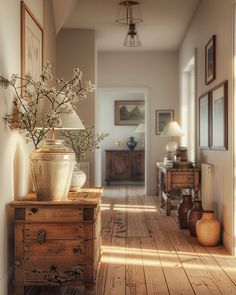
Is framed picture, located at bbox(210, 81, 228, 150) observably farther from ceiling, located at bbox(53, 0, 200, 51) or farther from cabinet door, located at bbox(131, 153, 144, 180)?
cabinet door, located at bbox(131, 153, 144, 180)

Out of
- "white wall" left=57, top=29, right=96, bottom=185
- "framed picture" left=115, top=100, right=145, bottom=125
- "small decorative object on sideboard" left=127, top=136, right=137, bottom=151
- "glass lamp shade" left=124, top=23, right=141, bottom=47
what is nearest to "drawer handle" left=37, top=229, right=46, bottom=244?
"glass lamp shade" left=124, top=23, right=141, bottom=47

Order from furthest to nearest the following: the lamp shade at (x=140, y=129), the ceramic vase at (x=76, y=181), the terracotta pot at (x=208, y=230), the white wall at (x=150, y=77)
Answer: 1. the lamp shade at (x=140, y=129)
2. the white wall at (x=150, y=77)
3. the terracotta pot at (x=208, y=230)
4. the ceramic vase at (x=76, y=181)

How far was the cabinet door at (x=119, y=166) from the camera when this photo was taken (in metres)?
12.3

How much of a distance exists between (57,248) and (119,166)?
29.7 ft

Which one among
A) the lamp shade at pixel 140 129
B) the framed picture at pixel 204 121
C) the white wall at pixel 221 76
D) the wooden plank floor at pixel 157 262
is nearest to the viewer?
the wooden plank floor at pixel 157 262

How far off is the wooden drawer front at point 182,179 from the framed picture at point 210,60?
4.60 ft

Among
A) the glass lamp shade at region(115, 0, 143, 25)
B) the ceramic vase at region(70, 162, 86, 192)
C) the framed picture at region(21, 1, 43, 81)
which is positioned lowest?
the ceramic vase at region(70, 162, 86, 192)

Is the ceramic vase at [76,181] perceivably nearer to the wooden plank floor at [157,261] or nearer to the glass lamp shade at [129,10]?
the wooden plank floor at [157,261]

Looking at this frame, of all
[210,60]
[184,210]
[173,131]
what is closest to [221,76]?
[210,60]

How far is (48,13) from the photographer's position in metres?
5.05

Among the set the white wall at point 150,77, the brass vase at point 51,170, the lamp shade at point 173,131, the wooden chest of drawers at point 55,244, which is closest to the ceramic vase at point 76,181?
the brass vase at point 51,170

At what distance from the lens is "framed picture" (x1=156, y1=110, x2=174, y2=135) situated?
32.0 ft

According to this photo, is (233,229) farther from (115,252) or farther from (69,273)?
(69,273)

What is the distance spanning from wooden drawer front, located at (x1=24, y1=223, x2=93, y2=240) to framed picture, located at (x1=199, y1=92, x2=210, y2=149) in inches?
120
